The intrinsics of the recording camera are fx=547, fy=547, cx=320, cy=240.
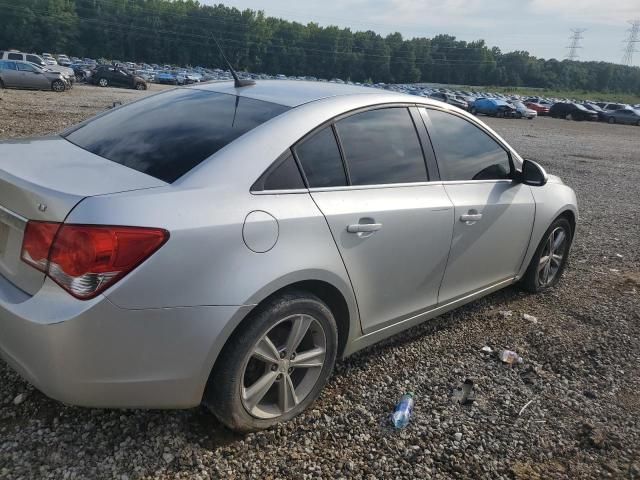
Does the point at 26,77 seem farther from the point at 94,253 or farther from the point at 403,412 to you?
the point at 403,412

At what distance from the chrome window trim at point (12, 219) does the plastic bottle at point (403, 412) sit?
1.98 metres

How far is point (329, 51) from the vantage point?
432 ft

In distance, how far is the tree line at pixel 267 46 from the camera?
103750 millimetres

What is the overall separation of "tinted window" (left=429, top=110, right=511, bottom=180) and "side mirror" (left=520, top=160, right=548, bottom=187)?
11 cm

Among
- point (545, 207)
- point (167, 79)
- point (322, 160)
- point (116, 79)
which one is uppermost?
point (322, 160)

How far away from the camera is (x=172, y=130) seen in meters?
2.78

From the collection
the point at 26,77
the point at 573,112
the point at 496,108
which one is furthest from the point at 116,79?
the point at 573,112

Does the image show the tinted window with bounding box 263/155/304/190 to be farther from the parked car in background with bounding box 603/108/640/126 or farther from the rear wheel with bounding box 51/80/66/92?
the parked car in background with bounding box 603/108/640/126

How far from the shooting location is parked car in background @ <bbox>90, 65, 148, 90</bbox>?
38938mm

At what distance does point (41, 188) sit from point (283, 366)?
1.31 metres

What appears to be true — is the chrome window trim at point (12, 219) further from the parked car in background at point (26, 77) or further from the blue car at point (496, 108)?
the blue car at point (496, 108)

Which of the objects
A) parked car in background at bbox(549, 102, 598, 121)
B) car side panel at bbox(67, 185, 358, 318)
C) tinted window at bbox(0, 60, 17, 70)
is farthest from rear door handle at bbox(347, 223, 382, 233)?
parked car in background at bbox(549, 102, 598, 121)

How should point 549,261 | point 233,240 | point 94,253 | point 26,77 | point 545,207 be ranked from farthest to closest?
point 26,77
point 549,261
point 545,207
point 233,240
point 94,253

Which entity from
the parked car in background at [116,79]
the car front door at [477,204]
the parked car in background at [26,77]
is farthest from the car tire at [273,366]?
the parked car in background at [116,79]
